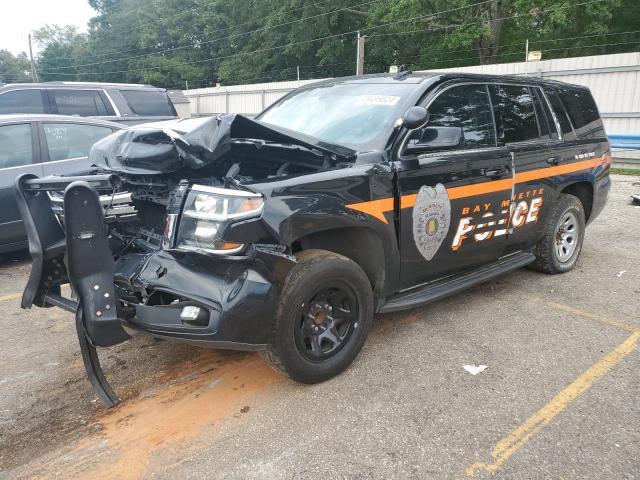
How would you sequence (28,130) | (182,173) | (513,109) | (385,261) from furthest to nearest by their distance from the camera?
(28,130)
(513,109)
(385,261)
(182,173)

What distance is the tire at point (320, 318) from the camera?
2.78m

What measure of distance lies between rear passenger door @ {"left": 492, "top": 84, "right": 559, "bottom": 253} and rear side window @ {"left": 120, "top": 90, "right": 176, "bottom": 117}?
22.4 feet

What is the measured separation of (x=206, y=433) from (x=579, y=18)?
28763 mm

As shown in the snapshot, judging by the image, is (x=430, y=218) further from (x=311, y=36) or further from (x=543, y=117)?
(x=311, y=36)

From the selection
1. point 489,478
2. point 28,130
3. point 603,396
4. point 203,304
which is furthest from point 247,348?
point 28,130

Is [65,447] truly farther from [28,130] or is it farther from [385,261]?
[28,130]

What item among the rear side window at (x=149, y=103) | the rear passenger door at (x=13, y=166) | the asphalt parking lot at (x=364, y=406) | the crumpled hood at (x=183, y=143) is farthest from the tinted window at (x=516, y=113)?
the rear side window at (x=149, y=103)

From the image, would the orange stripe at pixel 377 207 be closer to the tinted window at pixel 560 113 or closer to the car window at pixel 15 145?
the tinted window at pixel 560 113

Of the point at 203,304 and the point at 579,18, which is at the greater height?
the point at 579,18

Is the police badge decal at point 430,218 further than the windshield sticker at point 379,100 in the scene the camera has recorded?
No

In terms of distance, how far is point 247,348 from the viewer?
2678 millimetres

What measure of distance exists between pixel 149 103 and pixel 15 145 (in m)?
4.06

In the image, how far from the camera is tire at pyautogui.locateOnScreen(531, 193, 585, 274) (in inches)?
192

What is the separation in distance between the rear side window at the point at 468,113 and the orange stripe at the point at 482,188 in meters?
0.33
